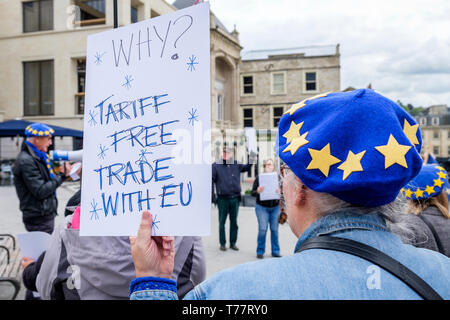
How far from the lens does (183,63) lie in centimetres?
117

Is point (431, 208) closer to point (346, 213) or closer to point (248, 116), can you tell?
point (346, 213)

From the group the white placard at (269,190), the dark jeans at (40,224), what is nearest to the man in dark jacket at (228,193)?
the white placard at (269,190)

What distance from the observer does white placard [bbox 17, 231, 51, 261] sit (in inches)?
73.7

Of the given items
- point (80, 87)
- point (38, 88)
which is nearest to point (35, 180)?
point (80, 87)

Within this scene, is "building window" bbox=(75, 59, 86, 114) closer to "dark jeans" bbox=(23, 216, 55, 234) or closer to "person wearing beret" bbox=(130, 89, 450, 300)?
"dark jeans" bbox=(23, 216, 55, 234)

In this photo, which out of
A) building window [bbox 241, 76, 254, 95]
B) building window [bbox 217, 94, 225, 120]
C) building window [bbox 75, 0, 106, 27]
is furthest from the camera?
building window [bbox 241, 76, 254, 95]

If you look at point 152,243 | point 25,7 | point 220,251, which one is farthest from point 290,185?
point 25,7

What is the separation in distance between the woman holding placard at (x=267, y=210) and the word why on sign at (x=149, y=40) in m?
4.67

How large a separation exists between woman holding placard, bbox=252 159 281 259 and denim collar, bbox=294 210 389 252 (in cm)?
494

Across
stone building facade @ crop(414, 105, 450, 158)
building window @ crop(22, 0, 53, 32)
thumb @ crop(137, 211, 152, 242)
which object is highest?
building window @ crop(22, 0, 53, 32)

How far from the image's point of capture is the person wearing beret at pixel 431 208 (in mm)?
2021

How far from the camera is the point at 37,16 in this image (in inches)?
709

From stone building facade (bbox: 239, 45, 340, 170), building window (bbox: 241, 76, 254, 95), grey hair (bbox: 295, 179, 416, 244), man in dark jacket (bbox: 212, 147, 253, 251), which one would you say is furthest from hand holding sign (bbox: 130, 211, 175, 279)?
building window (bbox: 241, 76, 254, 95)
